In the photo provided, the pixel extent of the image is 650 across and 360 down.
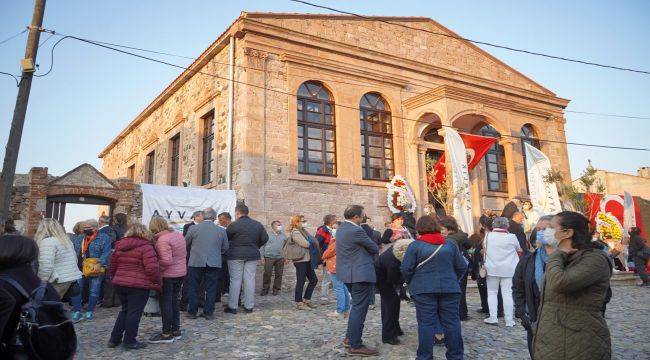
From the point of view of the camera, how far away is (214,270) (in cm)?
691

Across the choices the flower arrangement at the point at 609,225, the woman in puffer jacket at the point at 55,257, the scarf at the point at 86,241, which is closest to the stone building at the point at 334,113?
the flower arrangement at the point at 609,225

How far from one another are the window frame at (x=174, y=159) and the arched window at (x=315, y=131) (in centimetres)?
614

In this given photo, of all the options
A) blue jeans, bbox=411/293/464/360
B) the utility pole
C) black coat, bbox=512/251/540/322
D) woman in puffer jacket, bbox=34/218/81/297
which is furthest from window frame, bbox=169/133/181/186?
black coat, bbox=512/251/540/322

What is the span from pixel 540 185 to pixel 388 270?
40.7 ft

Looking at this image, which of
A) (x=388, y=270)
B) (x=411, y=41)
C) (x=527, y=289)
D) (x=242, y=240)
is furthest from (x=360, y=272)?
(x=411, y=41)

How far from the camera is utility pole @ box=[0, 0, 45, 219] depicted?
6949mm

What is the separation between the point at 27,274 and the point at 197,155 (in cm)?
1273

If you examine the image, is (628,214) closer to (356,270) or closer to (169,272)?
(356,270)

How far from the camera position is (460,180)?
43.8ft

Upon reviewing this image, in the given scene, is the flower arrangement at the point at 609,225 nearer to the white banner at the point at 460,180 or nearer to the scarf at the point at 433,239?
the white banner at the point at 460,180

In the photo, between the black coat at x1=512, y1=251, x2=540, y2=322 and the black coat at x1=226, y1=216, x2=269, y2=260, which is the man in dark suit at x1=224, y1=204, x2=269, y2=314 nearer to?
the black coat at x1=226, y1=216, x2=269, y2=260

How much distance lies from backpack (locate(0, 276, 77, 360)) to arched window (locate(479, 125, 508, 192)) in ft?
52.4

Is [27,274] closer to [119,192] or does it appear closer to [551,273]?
[551,273]

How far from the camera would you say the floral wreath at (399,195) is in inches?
546
